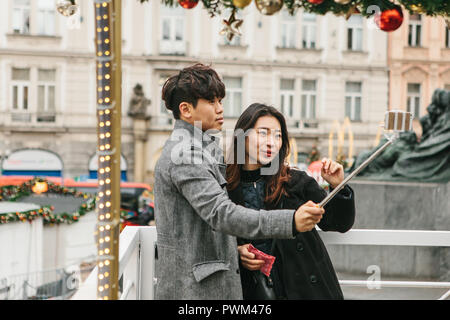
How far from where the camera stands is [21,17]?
1981cm

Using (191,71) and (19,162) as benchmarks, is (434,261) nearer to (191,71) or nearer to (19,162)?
(191,71)

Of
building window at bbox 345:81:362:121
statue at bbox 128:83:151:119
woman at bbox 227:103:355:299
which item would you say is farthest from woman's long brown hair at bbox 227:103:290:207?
building window at bbox 345:81:362:121

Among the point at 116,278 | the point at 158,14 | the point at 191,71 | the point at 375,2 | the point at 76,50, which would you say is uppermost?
the point at 158,14

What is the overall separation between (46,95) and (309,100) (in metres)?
9.17

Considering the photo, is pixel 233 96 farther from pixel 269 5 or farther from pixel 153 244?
pixel 269 5

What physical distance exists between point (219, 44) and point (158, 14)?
2394 millimetres

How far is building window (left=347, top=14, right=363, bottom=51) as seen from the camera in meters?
20.5

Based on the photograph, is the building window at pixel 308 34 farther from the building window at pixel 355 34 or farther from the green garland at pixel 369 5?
the green garland at pixel 369 5

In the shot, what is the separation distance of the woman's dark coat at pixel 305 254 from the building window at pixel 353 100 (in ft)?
62.5

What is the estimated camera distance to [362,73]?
20.5m

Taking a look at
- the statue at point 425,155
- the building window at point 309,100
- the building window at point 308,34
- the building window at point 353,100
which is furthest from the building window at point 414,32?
the statue at point 425,155

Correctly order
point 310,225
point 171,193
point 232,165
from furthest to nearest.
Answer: point 232,165, point 171,193, point 310,225

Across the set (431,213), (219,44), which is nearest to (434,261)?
(431,213)

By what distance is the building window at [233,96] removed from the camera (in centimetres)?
1998
